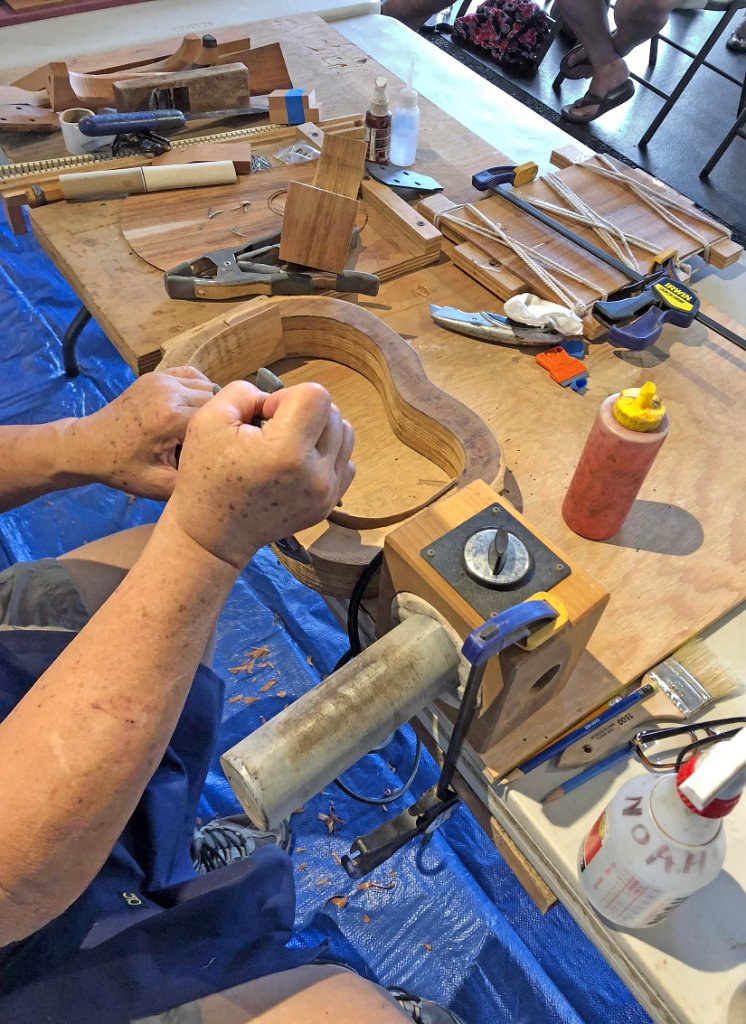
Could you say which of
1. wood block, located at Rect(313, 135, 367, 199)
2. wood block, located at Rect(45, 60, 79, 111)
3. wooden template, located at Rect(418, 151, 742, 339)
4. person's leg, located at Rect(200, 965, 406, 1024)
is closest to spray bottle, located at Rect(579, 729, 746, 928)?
person's leg, located at Rect(200, 965, 406, 1024)

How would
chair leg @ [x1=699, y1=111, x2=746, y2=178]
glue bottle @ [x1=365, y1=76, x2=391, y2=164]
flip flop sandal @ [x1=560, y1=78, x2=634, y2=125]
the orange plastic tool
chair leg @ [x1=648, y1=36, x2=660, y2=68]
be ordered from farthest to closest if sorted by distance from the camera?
chair leg @ [x1=648, y1=36, x2=660, y2=68] < flip flop sandal @ [x1=560, y1=78, x2=634, y2=125] < chair leg @ [x1=699, y1=111, x2=746, y2=178] < glue bottle @ [x1=365, y1=76, x2=391, y2=164] < the orange plastic tool

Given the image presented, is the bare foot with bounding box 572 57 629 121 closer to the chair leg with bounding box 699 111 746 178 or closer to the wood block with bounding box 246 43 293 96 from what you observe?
the chair leg with bounding box 699 111 746 178

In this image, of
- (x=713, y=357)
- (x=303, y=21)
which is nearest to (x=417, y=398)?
(x=713, y=357)

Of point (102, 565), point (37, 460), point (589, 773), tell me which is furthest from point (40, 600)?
point (589, 773)

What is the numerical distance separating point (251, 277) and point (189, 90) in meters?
0.73

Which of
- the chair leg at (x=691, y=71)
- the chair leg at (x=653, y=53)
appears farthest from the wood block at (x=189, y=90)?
the chair leg at (x=653, y=53)

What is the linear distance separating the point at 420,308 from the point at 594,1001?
1.27 metres

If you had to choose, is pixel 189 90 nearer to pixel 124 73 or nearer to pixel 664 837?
pixel 124 73

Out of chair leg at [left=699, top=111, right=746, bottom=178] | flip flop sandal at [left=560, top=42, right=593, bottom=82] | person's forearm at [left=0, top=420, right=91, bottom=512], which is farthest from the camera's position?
flip flop sandal at [left=560, top=42, right=593, bottom=82]

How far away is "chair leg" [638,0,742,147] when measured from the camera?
9.62 ft

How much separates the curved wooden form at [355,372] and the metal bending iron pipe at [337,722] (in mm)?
230

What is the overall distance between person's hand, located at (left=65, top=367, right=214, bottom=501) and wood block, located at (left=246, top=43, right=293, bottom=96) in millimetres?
1214

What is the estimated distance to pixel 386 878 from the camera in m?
1.36

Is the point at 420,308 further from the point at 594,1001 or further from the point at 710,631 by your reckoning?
the point at 594,1001
